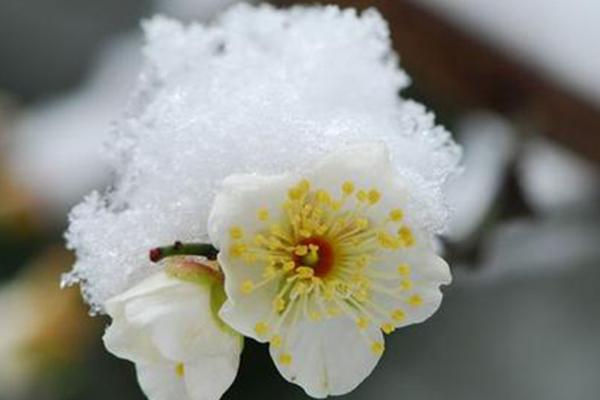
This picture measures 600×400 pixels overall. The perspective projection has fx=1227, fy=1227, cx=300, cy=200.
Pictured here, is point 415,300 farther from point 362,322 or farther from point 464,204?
point 464,204

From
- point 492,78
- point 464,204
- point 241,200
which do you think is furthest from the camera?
point 464,204

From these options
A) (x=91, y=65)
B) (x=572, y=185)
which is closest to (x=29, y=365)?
(x=572, y=185)

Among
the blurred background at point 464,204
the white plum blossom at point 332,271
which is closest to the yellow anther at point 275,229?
the white plum blossom at point 332,271

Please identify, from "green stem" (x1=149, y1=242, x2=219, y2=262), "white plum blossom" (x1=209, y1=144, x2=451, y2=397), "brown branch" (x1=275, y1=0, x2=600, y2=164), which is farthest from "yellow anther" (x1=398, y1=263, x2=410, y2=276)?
"brown branch" (x1=275, y1=0, x2=600, y2=164)

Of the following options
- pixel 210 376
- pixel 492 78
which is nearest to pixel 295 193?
pixel 210 376

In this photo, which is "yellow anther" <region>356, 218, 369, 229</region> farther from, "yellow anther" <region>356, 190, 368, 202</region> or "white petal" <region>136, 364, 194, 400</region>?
"white petal" <region>136, 364, 194, 400</region>

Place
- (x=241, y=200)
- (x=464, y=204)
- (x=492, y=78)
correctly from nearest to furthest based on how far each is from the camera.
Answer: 1. (x=241, y=200)
2. (x=492, y=78)
3. (x=464, y=204)
